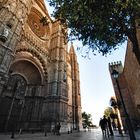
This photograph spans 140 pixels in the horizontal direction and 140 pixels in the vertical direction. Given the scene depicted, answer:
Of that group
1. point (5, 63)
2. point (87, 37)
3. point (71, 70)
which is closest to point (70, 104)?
point (71, 70)

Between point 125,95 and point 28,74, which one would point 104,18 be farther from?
point 125,95

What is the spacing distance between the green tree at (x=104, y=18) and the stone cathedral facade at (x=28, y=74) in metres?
7.83

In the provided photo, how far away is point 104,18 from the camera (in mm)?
7504

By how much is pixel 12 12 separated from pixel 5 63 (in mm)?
6754

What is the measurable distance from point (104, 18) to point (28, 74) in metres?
16.5

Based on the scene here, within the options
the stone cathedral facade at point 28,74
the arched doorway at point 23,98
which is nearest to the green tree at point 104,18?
the stone cathedral facade at point 28,74

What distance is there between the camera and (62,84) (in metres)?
23.4

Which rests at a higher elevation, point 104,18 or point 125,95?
point 125,95

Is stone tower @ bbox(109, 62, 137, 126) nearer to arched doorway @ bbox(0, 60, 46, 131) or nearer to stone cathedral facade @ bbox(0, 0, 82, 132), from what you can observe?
stone cathedral facade @ bbox(0, 0, 82, 132)

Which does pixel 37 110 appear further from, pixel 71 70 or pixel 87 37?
pixel 71 70

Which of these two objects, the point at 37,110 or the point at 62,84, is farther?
the point at 62,84

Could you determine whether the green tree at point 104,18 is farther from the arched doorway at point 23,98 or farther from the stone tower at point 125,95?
the stone tower at point 125,95

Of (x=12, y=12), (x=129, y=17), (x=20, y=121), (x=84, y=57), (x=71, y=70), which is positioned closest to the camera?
(x=129, y=17)

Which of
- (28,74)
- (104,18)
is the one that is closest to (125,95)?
(28,74)
